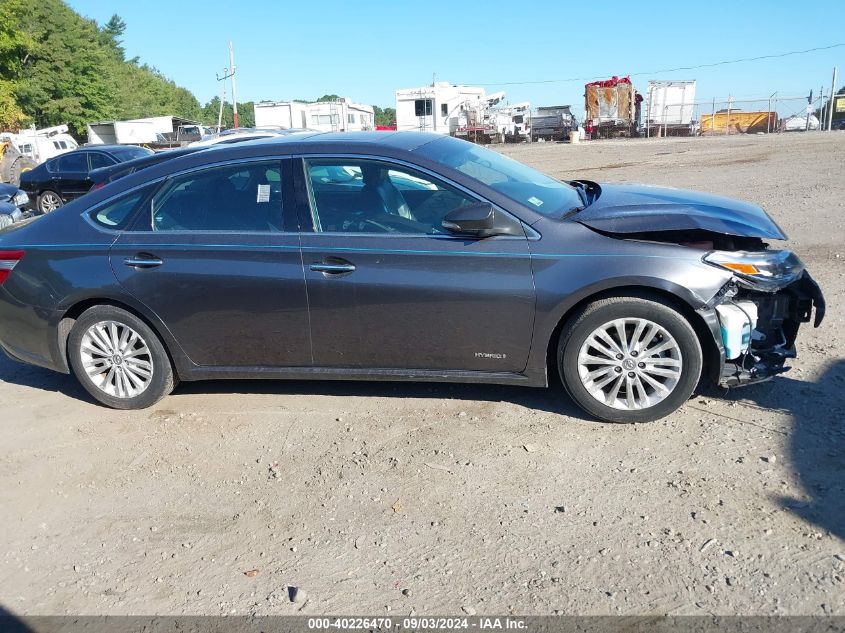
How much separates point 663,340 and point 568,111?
4284 cm

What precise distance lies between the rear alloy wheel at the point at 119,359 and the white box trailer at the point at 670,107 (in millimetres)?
41470

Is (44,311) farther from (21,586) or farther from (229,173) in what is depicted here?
(21,586)

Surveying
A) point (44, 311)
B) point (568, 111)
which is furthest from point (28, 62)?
point (44, 311)

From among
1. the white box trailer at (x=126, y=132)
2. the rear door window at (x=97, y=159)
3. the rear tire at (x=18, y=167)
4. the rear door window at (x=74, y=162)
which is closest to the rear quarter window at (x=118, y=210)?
the rear door window at (x=97, y=159)

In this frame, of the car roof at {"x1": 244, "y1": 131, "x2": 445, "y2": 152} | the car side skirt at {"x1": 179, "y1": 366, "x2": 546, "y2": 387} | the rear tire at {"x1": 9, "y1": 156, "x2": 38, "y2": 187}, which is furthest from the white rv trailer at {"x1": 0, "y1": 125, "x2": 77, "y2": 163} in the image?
the car side skirt at {"x1": 179, "y1": 366, "x2": 546, "y2": 387}

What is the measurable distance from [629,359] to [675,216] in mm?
890

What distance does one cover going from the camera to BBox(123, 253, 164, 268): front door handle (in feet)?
15.4

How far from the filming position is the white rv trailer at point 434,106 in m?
44.8

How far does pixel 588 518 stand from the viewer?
3.41 meters

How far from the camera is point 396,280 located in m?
4.32

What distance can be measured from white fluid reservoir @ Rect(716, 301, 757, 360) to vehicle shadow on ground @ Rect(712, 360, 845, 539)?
1.62 ft

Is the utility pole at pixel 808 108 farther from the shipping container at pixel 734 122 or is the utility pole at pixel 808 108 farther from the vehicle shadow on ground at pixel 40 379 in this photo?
the vehicle shadow on ground at pixel 40 379

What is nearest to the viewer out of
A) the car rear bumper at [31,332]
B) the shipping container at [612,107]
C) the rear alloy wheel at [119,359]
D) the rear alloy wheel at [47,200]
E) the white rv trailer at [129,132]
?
the rear alloy wheel at [119,359]

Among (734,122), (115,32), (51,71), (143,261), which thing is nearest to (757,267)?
(143,261)
